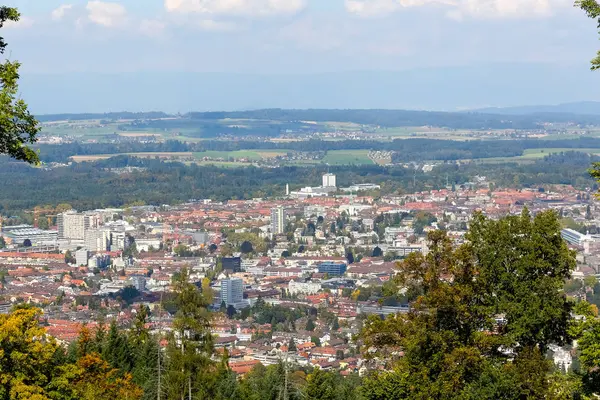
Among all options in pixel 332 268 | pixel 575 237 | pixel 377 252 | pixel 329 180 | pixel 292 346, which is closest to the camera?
pixel 292 346

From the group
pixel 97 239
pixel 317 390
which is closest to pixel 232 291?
pixel 97 239

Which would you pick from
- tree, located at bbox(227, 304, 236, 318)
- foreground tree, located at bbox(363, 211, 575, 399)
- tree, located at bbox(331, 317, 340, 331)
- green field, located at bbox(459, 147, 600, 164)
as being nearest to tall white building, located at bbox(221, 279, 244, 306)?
tree, located at bbox(227, 304, 236, 318)

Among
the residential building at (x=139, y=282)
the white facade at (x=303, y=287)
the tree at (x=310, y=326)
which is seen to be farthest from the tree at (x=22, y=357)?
the white facade at (x=303, y=287)

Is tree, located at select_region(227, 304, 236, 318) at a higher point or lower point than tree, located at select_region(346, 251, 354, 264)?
higher

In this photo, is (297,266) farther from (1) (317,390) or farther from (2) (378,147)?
(2) (378,147)

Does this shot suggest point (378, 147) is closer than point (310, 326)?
No

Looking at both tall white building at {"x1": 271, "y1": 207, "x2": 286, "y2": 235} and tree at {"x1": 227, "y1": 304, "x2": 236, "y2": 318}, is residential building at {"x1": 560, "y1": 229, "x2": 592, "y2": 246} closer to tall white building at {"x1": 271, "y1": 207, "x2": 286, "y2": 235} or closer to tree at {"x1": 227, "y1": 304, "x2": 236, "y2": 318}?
tall white building at {"x1": 271, "y1": 207, "x2": 286, "y2": 235}
